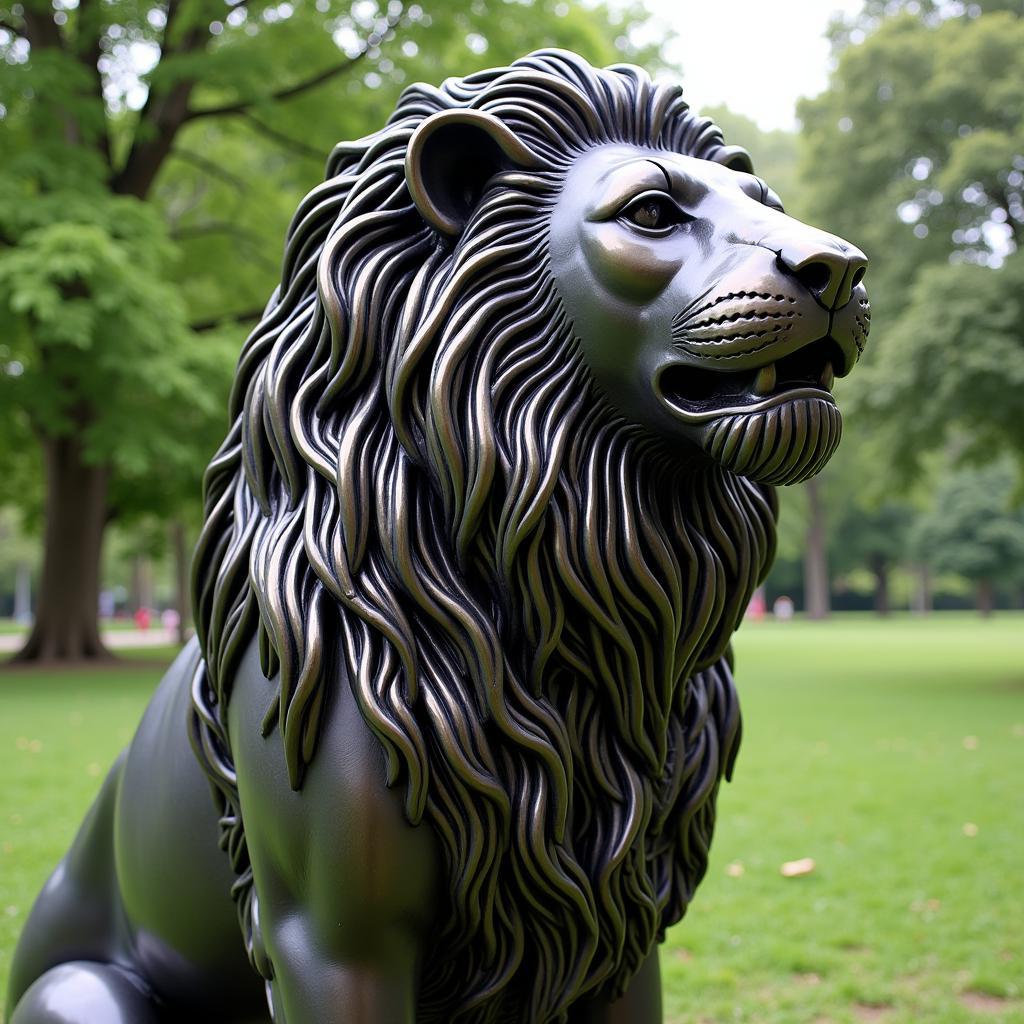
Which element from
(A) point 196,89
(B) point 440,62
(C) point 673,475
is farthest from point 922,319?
(C) point 673,475

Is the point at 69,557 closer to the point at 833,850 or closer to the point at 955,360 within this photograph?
the point at 833,850

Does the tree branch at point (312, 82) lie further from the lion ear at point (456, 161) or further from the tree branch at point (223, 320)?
the lion ear at point (456, 161)

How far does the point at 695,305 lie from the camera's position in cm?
141

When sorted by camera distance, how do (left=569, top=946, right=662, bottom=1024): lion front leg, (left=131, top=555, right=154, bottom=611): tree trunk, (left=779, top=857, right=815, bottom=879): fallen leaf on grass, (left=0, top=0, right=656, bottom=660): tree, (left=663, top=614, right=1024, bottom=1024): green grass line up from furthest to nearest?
(left=131, top=555, right=154, bottom=611): tree trunk, (left=0, top=0, right=656, bottom=660): tree, (left=779, top=857, right=815, bottom=879): fallen leaf on grass, (left=663, top=614, right=1024, bottom=1024): green grass, (left=569, top=946, right=662, bottom=1024): lion front leg

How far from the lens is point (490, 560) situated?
4.96 feet

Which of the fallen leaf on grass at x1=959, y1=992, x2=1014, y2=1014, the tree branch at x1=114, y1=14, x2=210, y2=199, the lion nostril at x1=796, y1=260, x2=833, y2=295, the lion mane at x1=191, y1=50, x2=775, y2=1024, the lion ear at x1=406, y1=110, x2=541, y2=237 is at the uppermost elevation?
the tree branch at x1=114, y1=14, x2=210, y2=199

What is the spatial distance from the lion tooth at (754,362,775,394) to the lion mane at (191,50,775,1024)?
0.18 metres

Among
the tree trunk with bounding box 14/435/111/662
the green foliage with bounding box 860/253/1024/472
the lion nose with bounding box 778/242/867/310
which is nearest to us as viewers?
the lion nose with bounding box 778/242/867/310

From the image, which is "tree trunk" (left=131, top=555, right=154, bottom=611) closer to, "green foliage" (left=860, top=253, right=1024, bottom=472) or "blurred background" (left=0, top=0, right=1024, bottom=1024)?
"blurred background" (left=0, top=0, right=1024, bottom=1024)

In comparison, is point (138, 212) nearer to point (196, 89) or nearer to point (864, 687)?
point (196, 89)

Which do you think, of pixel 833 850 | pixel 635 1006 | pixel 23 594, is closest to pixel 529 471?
pixel 635 1006

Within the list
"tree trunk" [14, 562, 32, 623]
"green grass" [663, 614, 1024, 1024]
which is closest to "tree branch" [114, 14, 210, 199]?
"green grass" [663, 614, 1024, 1024]

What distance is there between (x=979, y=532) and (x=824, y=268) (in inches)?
2075

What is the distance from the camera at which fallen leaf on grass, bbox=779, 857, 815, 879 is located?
18.6 feet
